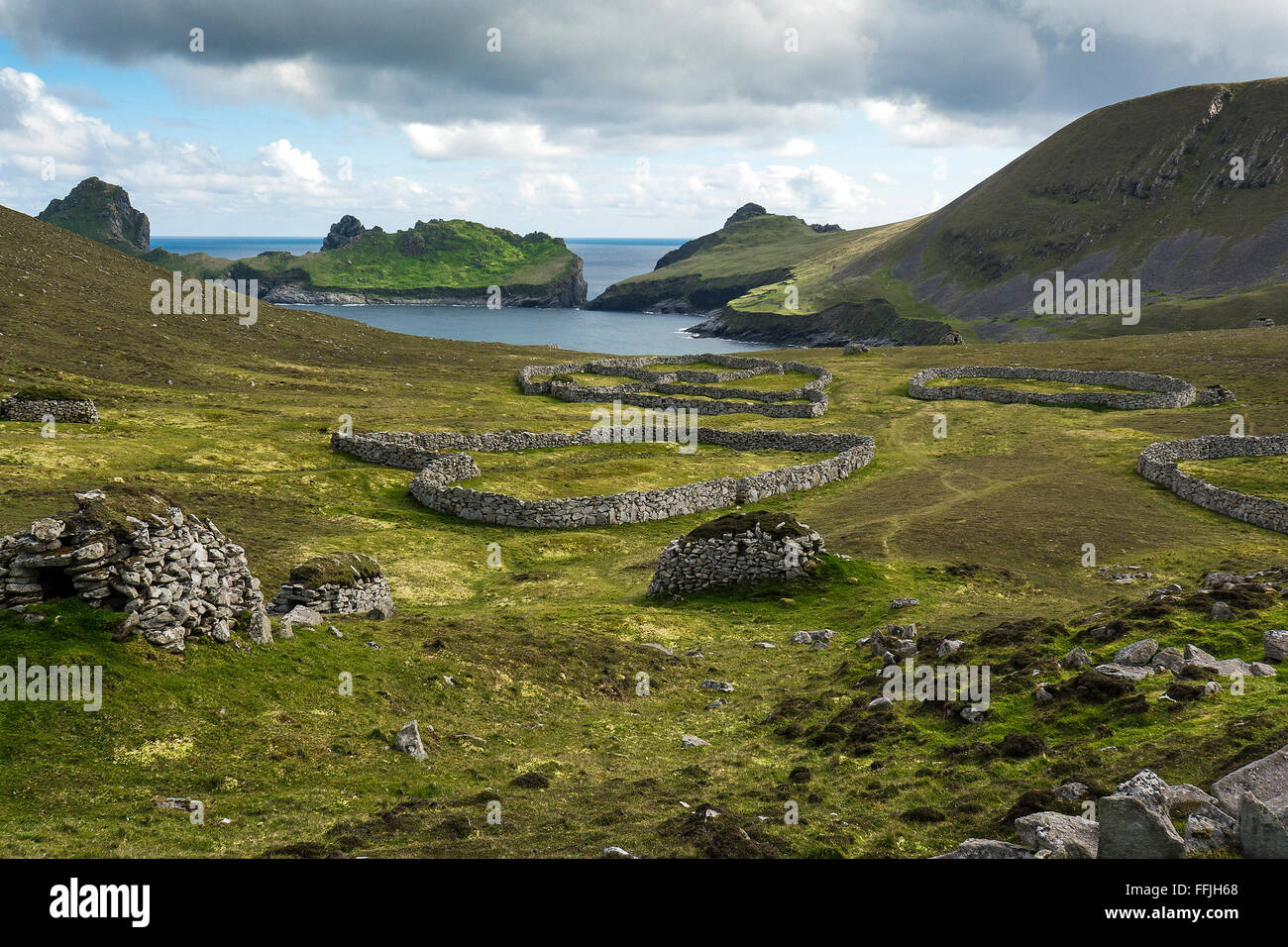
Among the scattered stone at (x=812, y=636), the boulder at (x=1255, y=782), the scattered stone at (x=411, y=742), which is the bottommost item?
the scattered stone at (x=812, y=636)

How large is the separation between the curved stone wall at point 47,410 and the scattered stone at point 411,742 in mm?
47488

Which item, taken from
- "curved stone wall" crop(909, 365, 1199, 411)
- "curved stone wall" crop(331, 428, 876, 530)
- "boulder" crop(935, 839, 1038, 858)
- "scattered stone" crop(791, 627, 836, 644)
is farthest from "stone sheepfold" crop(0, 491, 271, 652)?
"curved stone wall" crop(909, 365, 1199, 411)

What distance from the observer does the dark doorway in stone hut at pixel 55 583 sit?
1638 cm

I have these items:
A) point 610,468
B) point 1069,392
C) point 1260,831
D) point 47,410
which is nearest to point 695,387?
point 1069,392

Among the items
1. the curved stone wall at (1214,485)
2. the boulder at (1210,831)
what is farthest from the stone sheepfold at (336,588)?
the curved stone wall at (1214,485)

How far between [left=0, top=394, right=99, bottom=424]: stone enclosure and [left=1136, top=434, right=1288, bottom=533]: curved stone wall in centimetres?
6363

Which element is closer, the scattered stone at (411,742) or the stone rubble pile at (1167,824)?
the stone rubble pile at (1167,824)

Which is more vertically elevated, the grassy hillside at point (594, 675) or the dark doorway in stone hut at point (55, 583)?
the dark doorway in stone hut at point (55, 583)

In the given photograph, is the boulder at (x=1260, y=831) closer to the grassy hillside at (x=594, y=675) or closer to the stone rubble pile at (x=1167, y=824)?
the stone rubble pile at (x=1167, y=824)

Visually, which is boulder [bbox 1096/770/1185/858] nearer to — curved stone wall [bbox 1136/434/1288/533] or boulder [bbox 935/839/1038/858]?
boulder [bbox 935/839/1038/858]

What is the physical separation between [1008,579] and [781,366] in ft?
233
